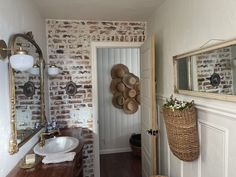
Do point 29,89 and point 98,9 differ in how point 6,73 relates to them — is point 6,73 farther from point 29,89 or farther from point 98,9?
point 98,9

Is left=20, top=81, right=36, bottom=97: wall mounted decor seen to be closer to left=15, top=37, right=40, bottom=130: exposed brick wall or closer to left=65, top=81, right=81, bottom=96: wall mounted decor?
left=15, top=37, right=40, bottom=130: exposed brick wall

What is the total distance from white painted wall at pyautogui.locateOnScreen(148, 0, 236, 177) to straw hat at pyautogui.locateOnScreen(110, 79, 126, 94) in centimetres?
174

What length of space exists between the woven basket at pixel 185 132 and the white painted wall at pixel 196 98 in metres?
0.07

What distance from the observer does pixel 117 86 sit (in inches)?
158

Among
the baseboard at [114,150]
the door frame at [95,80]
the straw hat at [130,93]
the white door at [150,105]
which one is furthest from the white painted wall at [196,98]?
the baseboard at [114,150]

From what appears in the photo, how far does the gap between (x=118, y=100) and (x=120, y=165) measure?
130 centimetres

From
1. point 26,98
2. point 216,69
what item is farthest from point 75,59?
point 216,69

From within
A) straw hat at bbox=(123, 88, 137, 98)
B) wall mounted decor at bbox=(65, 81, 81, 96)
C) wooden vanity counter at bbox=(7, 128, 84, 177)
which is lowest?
wooden vanity counter at bbox=(7, 128, 84, 177)

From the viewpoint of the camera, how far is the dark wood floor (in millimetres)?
3312

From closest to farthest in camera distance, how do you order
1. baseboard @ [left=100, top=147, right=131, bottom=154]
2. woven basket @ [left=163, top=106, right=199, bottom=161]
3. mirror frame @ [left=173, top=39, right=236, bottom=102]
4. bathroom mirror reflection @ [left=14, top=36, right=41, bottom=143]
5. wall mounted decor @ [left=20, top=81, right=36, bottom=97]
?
mirror frame @ [left=173, top=39, right=236, bottom=102]
woven basket @ [left=163, top=106, right=199, bottom=161]
bathroom mirror reflection @ [left=14, top=36, right=41, bottom=143]
wall mounted decor @ [left=20, top=81, right=36, bottom=97]
baseboard @ [left=100, top=147, right=131, bottom=154]

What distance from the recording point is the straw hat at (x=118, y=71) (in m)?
3.99

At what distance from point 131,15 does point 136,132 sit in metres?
2.60

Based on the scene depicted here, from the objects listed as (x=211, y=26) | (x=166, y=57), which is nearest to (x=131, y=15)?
(x=166, y=57)

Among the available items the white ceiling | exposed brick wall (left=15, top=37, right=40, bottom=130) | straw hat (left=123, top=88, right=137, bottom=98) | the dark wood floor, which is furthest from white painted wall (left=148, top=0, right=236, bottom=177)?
straw hat (left=123, top=88, right=137, bottom=98)
